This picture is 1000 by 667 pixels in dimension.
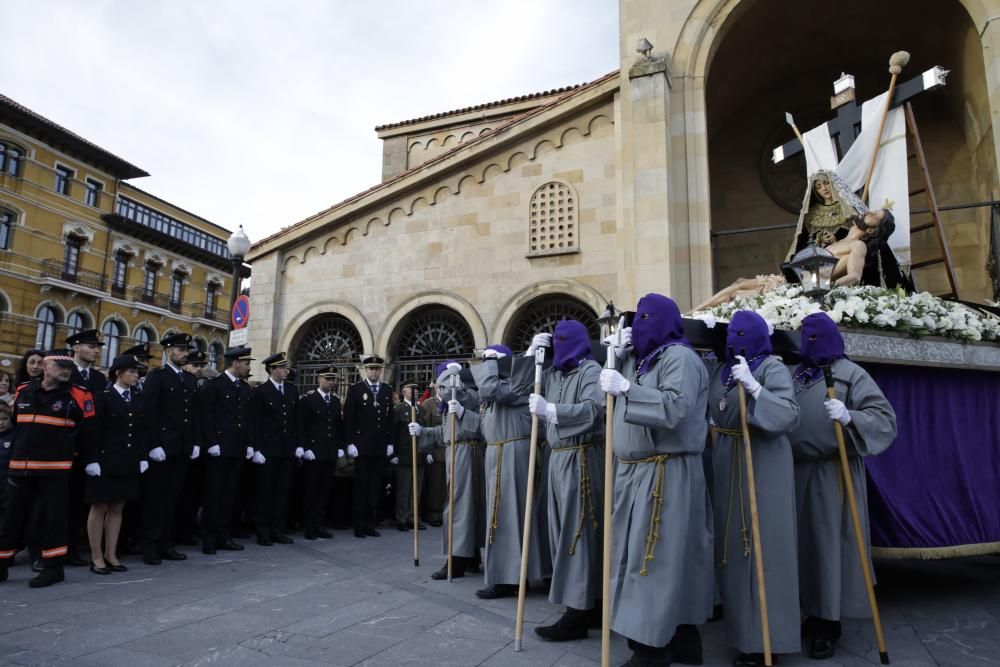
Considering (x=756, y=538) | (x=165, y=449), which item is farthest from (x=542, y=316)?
(x=756, y=538)

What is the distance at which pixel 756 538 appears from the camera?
3.93 meters

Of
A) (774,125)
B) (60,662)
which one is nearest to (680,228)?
(774,125)

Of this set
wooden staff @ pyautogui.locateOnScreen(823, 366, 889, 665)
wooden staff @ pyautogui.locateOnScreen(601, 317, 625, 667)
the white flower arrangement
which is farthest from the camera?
the white flower arrangement

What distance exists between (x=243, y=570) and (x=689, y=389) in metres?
4.90

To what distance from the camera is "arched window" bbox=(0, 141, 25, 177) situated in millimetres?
30442

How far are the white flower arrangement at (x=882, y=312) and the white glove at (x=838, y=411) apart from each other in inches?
49.5

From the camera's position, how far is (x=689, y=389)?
3.89 m

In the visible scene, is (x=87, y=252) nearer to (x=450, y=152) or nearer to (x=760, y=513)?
(x=450, y=152)

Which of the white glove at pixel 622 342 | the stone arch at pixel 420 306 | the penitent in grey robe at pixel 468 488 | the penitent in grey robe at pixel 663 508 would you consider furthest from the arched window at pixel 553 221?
the penitent in grey robe at pixel 663 508

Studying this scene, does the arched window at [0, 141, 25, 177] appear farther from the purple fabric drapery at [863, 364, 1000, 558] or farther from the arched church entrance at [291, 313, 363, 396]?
the purple fabric drapery at [863, 364, 1000, 558]

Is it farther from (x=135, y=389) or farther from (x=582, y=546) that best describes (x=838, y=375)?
(x=135, y=389)

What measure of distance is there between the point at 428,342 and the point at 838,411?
989 centimetres

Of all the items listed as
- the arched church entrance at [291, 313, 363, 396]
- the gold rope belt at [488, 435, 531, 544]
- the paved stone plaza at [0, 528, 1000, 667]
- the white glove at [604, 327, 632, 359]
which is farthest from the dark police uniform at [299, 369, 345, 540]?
the white glove at [604, 327, 632, 359]

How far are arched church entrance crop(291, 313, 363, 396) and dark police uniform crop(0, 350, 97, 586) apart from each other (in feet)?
26.4
